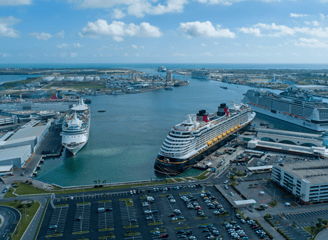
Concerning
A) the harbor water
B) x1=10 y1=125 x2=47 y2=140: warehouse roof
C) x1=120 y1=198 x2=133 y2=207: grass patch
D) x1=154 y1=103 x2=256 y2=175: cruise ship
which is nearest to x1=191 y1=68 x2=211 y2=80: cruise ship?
the harbor water

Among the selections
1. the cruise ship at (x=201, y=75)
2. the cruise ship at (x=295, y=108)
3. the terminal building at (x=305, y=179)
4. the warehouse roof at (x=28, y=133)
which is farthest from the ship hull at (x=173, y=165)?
the cruise ship at (x=201, y=75)

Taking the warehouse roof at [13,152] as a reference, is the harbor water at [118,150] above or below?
below

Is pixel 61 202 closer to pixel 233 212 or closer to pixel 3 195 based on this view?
pixel 3 195

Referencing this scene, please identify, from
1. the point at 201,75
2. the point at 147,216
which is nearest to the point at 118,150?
the point at 147,216

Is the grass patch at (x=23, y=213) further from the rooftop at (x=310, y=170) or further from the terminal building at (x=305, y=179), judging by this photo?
the rooftop at (x=310, y=170)

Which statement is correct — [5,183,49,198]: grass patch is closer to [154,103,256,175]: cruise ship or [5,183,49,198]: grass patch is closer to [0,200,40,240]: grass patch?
[0,200,40,240]: grass patch

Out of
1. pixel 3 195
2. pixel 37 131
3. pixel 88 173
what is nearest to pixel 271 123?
pixel 88 173

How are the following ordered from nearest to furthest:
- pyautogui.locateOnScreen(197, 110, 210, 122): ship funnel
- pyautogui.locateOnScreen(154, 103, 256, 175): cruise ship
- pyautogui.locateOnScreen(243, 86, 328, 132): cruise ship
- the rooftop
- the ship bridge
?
the rooftop, pyautogui.locateOnScreen(154, 103, 256, 175): cruise ship, pyautogui.locateOnScreen(197, 110, 210, 122): ship funnel, the ship bridge, pyautogui.locateOnScreen(243, 86, 328, 132): cruise ship

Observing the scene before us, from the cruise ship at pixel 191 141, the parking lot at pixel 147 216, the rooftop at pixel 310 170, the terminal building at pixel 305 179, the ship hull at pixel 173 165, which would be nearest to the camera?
the parking lot at pixel 147 216
